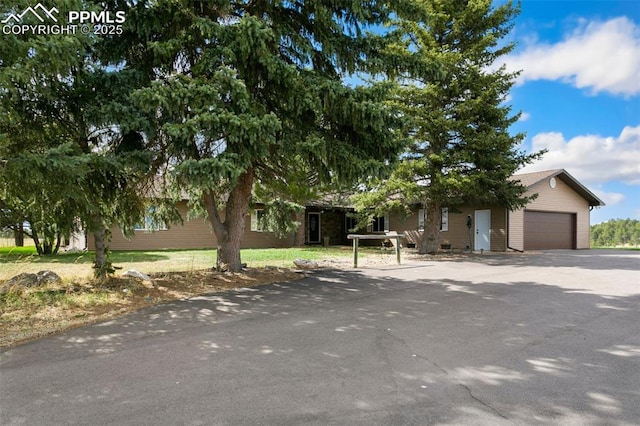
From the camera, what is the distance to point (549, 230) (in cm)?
2194

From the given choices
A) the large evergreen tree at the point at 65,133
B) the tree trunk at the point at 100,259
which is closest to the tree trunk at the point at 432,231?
the large evergreen tree at the point at 65,133

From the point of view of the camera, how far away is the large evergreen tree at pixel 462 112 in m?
15.0

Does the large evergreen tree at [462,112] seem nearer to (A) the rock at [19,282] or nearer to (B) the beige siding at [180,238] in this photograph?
(B) the beige siding at [180,238]

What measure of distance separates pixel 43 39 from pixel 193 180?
2.62m

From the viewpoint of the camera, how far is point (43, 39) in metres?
5.07

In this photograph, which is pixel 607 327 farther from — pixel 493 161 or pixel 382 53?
pixel 493 161

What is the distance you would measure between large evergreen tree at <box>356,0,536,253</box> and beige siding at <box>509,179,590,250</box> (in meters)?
3.89

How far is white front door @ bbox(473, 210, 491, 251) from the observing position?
790 inches

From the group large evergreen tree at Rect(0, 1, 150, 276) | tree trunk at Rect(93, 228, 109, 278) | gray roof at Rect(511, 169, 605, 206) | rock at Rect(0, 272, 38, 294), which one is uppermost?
gray roof at Rect(511, 169, 605, 206)

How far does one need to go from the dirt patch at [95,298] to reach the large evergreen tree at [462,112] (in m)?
8.50

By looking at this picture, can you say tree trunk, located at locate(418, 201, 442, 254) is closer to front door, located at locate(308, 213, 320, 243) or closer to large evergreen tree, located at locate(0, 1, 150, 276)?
front door, located at locate(308, 213, 320, 243)

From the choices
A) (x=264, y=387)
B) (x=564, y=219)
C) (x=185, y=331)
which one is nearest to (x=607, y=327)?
(x=264, y=387)

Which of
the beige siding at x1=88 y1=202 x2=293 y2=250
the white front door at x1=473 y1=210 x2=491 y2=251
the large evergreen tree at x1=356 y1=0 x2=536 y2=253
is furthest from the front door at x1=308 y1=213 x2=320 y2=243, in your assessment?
the white front door at x1=473 y1=210 x2=491 y2=251

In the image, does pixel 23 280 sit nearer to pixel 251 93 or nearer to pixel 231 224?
pixel 231 224
